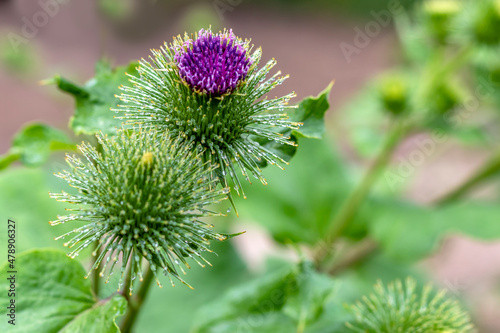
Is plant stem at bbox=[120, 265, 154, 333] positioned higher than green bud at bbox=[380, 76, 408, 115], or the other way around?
green bud at bbox=[380, 76, 408, 115]

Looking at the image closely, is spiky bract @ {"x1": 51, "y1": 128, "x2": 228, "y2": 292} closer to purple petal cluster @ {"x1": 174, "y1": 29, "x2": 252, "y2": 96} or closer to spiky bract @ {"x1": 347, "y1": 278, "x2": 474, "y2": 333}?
purple petal cluster @ {"x1": 174, "y1": 29, "x2": 252, "y2": 96}

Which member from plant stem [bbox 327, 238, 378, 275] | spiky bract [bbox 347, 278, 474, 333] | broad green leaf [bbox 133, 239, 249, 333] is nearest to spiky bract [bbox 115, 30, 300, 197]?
spiky bract [bbox 347, 278, 474, 333]

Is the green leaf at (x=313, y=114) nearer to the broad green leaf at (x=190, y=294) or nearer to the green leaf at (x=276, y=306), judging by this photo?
the green leaf at (x=276, y=306)

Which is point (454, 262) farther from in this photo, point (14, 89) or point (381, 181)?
point (14, 89)

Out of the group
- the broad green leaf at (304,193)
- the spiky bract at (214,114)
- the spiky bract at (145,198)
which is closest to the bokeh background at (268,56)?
the broad green leaf at (304,193)

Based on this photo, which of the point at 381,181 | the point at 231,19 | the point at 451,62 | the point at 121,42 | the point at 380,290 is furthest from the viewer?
the point at 231,19

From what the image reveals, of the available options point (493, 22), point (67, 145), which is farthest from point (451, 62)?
point (67, 145)
